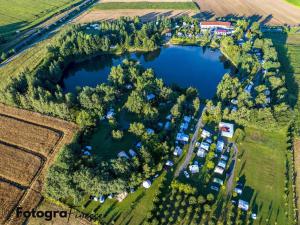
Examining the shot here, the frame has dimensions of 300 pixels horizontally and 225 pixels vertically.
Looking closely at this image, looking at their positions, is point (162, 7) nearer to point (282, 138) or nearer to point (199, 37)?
point (199, 37)

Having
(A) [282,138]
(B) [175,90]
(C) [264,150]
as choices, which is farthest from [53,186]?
(A) [282,138]

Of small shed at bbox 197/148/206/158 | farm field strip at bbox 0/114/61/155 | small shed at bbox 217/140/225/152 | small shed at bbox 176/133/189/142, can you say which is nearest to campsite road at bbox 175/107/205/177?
small shed at bbox 176/133/189/142

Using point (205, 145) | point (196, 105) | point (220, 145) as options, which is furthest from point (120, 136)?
point (220, 145)

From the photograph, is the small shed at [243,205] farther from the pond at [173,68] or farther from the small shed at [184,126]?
the pond at [173,68]

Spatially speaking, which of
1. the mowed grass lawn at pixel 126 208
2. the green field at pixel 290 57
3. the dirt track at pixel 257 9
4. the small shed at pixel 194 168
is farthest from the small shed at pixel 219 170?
the dirt track at pixel 257 9

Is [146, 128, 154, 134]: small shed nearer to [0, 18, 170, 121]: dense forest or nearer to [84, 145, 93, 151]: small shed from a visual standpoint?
[84, 145, 93, 151]: small shed
